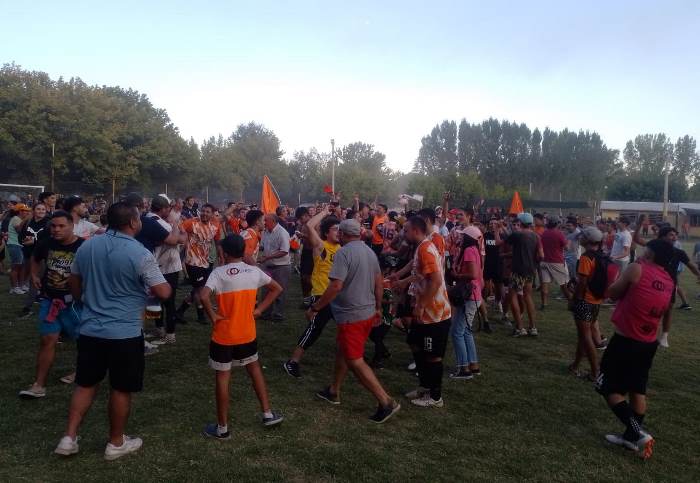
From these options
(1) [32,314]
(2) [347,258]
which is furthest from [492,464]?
(1) [32,314]

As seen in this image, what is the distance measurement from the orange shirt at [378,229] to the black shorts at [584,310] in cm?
640

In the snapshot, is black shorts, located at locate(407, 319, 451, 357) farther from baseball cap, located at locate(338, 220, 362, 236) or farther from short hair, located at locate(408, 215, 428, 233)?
baseball cap, located at locate(338, 220, 362, 236)

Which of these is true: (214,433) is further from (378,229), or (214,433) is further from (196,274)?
(378,229)

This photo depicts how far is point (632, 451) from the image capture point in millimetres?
4293

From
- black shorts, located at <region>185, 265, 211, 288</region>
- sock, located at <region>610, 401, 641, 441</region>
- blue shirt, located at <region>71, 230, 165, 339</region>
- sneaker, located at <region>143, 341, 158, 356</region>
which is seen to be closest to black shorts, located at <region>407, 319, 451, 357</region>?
sock, located at <region>610, 401, 641, 441</region>

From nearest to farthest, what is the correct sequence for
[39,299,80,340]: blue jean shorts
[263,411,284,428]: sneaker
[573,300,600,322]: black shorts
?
[263,411,284,428]: sneaker → [39,299,80,340]: blue jean shorts → [573,300,600,322]: black shorts

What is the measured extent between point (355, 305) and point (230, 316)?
1.16m

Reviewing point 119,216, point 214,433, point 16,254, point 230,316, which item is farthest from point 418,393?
point 16,254

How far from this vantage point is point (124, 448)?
3.88 meters

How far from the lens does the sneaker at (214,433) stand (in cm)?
420

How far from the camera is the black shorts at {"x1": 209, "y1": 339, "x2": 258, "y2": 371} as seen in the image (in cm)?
406

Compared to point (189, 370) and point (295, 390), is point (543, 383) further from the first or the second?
point (189, 370)

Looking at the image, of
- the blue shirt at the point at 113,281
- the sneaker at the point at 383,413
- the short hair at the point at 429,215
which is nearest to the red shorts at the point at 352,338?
the sneaker at the point at 383,413

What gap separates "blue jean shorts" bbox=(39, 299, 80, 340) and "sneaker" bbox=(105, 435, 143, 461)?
52.3 inches
